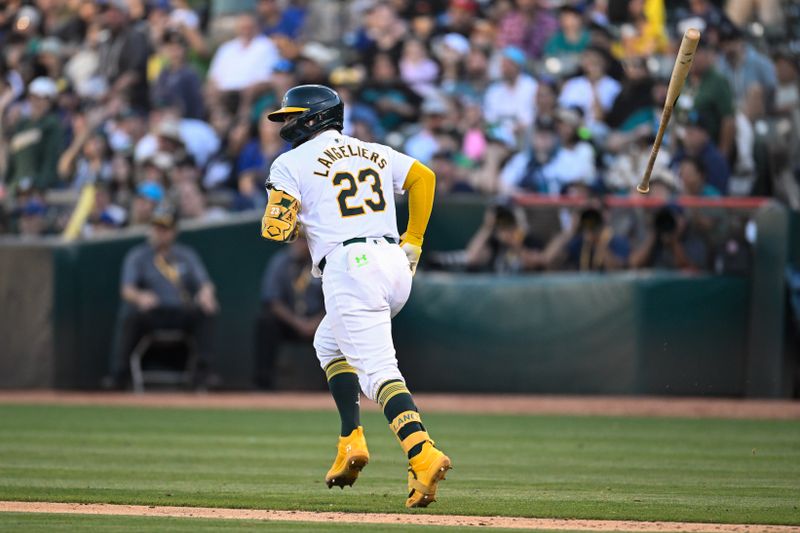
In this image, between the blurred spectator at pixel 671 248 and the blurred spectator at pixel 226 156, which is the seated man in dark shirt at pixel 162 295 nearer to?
the blurred spectator at pixel 226 156

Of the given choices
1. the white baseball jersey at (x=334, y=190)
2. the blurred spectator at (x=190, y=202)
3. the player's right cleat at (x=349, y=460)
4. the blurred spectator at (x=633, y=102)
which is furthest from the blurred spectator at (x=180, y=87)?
the player's right cleat at (x=349, y=460)

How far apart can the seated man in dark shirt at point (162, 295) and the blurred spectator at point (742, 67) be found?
20.3ft

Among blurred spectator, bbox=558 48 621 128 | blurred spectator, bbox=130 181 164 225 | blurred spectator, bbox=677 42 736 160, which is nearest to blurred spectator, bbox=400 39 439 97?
blurred spectator, bbox=558 48 621 128

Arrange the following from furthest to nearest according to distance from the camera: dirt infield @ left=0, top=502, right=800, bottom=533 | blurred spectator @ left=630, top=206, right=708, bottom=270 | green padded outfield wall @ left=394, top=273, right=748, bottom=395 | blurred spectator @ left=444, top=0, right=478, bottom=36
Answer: blurred spectator @ left=444, top=0, right=478, bottom=36, blurred spectator @ left=630, top=206, right=708, bottom=270, green padded outfield wall @ left=394, top=273, right=748, bottom=395, dirt infield @ left=0, top=502, right=800, bottom=533

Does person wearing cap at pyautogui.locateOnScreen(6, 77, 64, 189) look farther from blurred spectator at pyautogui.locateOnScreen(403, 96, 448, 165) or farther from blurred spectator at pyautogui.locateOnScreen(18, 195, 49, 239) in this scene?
blurred spectator at pyautogui.locateOnScreen(403, 96, 448, 165)

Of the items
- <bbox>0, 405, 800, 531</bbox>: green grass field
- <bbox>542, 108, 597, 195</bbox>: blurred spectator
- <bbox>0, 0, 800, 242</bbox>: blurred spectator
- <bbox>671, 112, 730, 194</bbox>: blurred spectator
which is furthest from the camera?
<bbox>542, 108, 597, 195</bbox>: blurred spectator

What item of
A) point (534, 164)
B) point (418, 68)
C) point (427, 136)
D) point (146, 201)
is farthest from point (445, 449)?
point (418, 68)

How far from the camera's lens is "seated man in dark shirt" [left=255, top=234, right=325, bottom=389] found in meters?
15.2

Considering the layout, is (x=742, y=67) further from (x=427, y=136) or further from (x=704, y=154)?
(x=427, y=136)

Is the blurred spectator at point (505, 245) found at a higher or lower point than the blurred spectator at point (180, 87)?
lower

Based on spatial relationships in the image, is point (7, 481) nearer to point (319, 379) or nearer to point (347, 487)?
point (347, 487)

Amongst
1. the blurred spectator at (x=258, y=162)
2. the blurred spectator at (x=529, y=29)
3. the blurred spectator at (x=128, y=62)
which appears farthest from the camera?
the blurred spectator at (x=128, y=62)

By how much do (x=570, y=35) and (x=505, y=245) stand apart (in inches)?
130

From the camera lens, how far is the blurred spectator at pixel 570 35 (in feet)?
55.7
